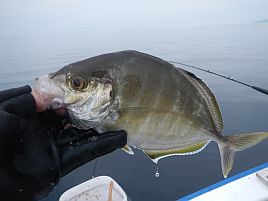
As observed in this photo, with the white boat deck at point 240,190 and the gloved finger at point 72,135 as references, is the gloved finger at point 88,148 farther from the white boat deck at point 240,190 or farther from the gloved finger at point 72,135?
the white boat deck at point 240,190

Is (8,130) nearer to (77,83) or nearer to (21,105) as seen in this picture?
(21,105)

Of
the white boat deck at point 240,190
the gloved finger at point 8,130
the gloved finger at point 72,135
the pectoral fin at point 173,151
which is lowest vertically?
the white boat deck at point 240,190

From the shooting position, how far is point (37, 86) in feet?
6.06

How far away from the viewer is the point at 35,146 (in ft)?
5.71

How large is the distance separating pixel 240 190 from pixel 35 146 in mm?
2360

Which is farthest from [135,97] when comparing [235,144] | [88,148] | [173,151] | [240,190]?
[240,190]

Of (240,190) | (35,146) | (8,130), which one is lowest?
(240,190)

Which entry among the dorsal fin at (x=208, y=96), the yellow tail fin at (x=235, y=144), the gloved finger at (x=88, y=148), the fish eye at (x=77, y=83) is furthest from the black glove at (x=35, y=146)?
the yellow tail fin at (x=235, y=144)

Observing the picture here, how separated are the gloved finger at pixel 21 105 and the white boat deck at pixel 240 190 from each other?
2.11 m

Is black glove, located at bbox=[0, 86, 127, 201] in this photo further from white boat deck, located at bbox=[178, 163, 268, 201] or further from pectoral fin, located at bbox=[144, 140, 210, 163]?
white boat deck, located at bbox=[178, 163, 268, 201]

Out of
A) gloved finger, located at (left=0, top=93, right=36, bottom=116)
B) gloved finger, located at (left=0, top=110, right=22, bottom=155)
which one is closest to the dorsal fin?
gloved finger, located at (left=0, top=93, right=36, bottom=116)

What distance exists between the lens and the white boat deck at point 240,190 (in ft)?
10.1

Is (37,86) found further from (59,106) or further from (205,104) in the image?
(205,104)

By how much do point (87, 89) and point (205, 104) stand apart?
0.87 meters
